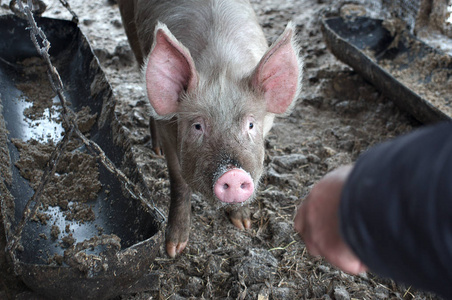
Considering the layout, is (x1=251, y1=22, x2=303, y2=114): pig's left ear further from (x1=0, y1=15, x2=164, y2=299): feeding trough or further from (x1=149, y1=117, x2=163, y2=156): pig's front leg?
(x1=149, y1=117, x2=163, y2=156): pig's front leg

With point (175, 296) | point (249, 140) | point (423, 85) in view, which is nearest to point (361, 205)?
point (249, 140)

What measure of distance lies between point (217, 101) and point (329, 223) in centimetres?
162

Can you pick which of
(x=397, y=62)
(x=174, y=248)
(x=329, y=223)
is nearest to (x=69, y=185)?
(x=174, y=248)

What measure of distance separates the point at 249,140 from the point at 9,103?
2744 millimetres

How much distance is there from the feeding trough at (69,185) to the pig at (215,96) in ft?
1.31

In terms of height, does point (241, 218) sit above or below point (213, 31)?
below

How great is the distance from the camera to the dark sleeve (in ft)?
3.02

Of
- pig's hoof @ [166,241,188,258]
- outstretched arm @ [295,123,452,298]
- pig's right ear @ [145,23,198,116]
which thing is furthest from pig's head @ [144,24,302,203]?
outstretched arm @ [295,123,452,298]

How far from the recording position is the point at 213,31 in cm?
316

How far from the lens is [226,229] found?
356 cm

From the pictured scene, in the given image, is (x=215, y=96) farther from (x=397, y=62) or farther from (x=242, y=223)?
(x=397, y=62)

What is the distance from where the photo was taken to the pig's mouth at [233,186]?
7.68ft

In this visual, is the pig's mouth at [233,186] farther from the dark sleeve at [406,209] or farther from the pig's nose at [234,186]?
the dark sleeve at [406,209]

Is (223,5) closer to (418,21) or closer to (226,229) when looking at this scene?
(226,229)
